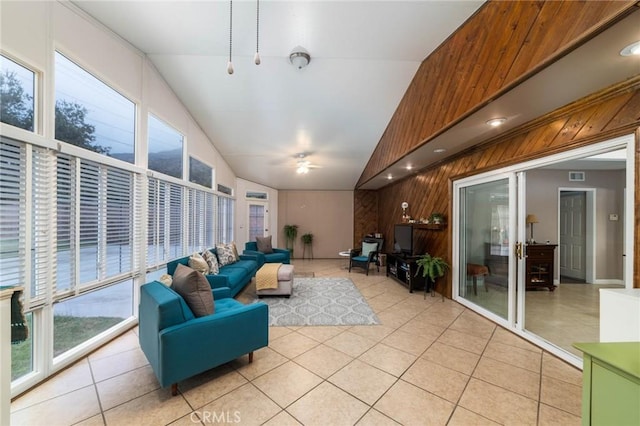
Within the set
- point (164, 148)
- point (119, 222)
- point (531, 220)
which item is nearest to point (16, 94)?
point (119, 222)

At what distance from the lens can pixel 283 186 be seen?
8.12m

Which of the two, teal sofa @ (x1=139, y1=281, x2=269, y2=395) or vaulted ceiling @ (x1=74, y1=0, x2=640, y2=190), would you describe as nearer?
teal sofa @ (x1=139, y1=281, x2=269, y2=395)

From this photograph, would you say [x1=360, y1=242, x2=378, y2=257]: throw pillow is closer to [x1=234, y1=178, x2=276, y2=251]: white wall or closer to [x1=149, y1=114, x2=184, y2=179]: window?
[x1=234, y1=178, x2=276, y2=251]: white wall

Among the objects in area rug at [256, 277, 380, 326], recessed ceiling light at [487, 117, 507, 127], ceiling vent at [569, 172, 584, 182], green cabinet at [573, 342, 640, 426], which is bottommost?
area rug at [256, 277, 380, 326]

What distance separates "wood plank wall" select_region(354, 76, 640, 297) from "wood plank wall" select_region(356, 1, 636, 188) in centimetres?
88

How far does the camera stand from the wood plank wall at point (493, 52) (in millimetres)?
1343

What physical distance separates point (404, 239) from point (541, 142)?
2949 millimetres

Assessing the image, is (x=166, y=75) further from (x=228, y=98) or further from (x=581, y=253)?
(x=581, y=253)

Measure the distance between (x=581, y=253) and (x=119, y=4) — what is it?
840 centimetres

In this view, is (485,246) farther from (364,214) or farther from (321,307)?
(364,214)

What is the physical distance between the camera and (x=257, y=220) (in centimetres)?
780

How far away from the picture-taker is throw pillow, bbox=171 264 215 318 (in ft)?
6.67

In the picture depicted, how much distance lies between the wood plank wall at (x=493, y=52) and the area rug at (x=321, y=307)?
103 inches

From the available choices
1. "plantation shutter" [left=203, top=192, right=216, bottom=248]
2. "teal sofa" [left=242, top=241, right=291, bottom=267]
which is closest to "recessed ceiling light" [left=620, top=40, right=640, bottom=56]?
"teal sofa" [left=242, top=241, right=291, bottom=267]
